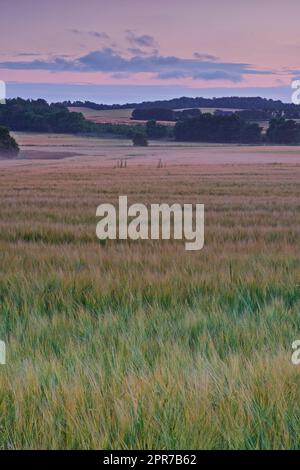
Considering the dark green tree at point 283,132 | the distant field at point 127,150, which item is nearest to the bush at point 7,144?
the distant field at point 127,150

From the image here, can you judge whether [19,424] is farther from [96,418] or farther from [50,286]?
[50,286]

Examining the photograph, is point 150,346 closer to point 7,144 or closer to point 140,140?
point 7,144

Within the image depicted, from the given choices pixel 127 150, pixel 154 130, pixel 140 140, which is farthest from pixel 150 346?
pixel 154 130

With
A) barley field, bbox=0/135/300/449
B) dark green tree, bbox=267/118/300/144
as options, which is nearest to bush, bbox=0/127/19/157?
dark green tree, bbox=267/118/300/144

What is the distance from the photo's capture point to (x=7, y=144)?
67.9 meters

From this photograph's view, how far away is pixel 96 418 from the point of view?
2783mm

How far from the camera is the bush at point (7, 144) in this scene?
221 feet

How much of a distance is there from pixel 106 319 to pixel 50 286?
4.92ft

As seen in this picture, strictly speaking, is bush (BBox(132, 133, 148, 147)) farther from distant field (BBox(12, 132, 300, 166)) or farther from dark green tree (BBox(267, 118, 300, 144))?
dark green tree (BBox(267, 118, 300, 144))

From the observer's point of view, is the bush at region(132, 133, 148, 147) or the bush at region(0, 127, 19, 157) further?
the bush at region(132, 133, 148, 147)

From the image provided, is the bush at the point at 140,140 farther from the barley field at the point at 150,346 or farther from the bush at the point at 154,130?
the barley field at the point at 150,346

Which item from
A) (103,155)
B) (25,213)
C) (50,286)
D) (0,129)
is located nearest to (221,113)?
(103,155)

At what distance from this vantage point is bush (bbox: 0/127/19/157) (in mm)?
67438

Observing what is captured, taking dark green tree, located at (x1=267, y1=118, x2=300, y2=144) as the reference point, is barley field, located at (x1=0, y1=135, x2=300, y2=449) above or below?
below
